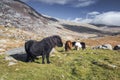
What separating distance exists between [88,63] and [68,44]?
11708 mm

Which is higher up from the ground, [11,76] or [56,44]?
[56,44]

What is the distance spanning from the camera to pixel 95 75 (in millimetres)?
21062

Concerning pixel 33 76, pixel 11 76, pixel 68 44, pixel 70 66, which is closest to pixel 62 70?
pixel 70 66

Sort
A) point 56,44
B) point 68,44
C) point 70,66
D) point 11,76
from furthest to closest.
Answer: point 68,44
point 56,44
point 70,66
point 11,76

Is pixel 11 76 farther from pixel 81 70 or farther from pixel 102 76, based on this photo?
pixel 102 76

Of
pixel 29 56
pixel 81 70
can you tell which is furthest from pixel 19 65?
pixel 81 70

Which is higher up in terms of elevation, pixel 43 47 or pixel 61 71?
pixel 43 47

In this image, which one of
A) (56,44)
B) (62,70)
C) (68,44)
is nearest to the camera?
(62,70)

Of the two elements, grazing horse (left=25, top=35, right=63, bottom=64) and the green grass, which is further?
grazing horse (left=25, top=35, right=63, bottom=64)

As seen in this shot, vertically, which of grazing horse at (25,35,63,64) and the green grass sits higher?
grazing horse at (25,35,63,64)

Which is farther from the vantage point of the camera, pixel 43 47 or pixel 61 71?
pixel 43 47

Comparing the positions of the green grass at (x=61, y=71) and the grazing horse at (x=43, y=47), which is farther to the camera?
the grazing horse at (x=43, y=47)

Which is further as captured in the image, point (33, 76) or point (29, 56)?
point (29, 56)

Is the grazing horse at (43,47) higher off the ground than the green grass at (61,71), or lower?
higher
